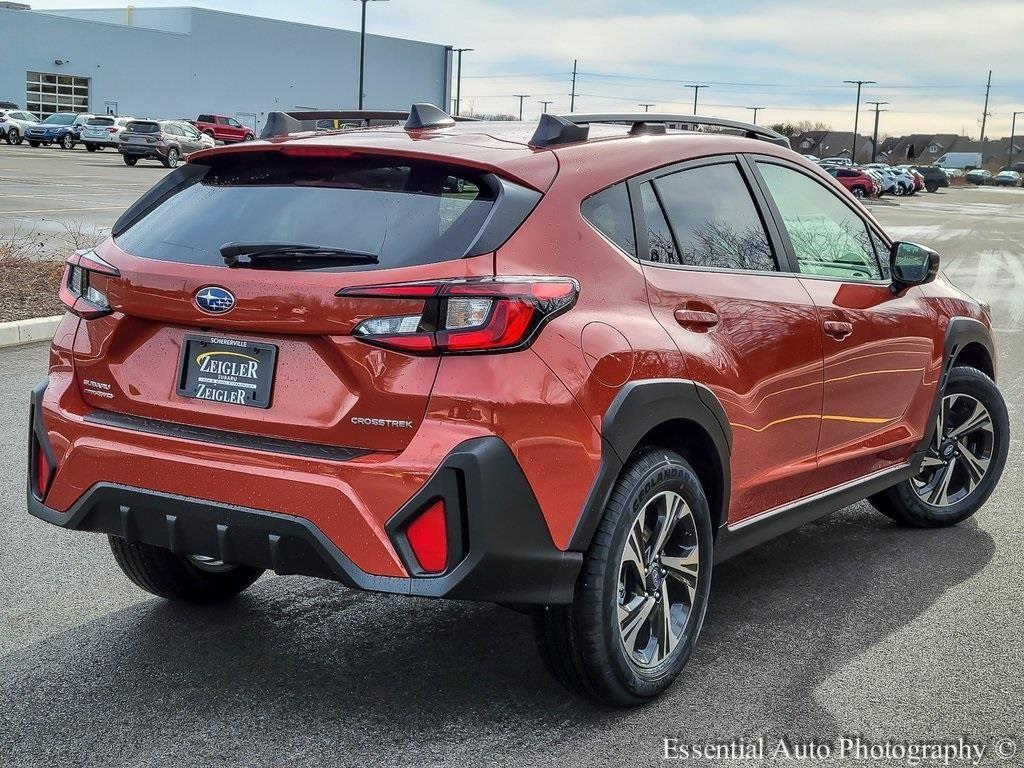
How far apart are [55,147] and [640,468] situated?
60.8m

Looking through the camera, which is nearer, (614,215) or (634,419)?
(634,419)

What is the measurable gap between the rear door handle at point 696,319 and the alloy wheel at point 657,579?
20.3 inches

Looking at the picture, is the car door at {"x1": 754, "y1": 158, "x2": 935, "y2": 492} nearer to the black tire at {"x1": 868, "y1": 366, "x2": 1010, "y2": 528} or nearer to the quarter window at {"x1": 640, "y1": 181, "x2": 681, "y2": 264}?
the black tire at {"x1": 868, "y1": 366, "x2": 1010, "y2": 528}

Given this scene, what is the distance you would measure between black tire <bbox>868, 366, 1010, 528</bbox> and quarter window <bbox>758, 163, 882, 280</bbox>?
3.05ft

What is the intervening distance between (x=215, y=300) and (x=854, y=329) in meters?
2.45

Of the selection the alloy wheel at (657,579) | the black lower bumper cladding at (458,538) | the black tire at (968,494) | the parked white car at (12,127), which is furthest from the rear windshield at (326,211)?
the parked white car at (12,127)

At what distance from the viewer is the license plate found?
3.31 metres

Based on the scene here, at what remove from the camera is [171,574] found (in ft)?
14.2

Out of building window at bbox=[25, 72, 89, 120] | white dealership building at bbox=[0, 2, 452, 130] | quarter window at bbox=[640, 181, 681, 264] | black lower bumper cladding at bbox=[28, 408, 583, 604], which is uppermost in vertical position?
white dealership building at bbox=[0, 2, 452, 130]

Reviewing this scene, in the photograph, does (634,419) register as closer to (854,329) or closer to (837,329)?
(837,329)

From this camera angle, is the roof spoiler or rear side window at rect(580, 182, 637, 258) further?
the roof spoiler

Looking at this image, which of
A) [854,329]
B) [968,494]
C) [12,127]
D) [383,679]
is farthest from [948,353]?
[12,127]

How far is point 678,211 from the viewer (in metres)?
4.00

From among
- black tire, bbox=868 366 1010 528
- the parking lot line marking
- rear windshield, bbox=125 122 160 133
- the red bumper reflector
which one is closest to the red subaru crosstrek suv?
the red bumper reflector
